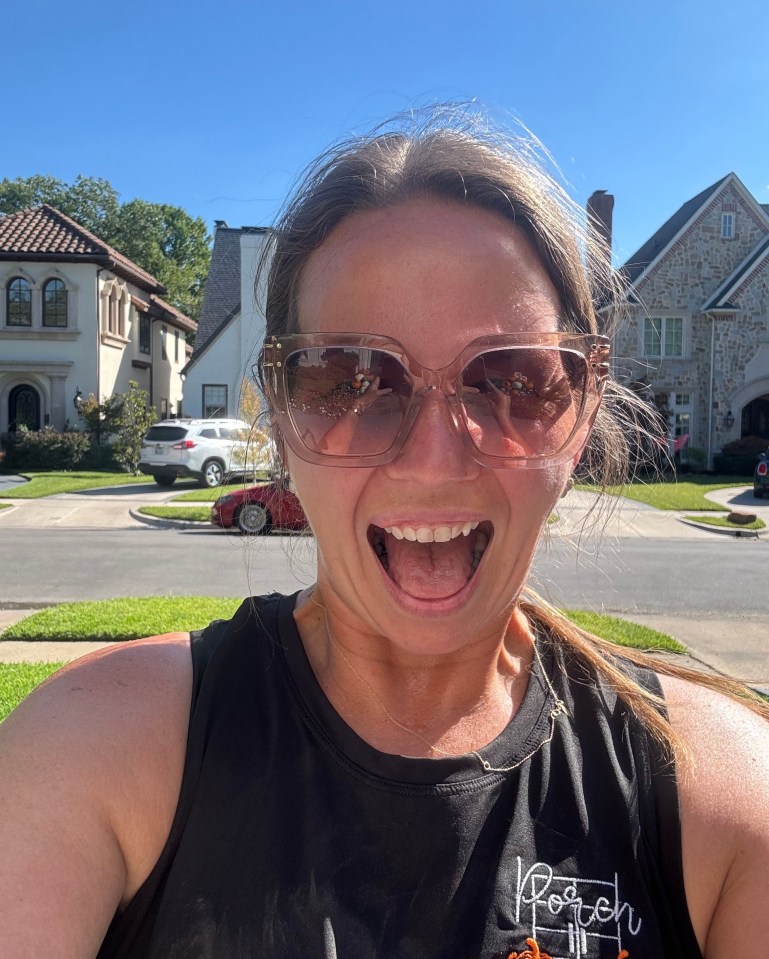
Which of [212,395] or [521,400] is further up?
[212,395]

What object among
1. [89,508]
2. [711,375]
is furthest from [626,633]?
[711,375]

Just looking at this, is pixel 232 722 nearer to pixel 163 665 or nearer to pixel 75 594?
pixel 163 665

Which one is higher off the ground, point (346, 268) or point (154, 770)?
point (346, 268)

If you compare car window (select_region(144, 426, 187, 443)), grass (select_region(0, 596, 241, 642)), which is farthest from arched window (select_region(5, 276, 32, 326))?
grass (select_region(0, 596, 241, 642))

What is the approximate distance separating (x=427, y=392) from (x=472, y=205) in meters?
0.34

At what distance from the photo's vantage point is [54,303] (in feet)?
92.0

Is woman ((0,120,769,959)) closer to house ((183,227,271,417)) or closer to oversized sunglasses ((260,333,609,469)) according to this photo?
oversized sunglasses ((260,333,609,469))

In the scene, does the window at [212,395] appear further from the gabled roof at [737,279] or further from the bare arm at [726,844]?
the bare arm at [726,844]

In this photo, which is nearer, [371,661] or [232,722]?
[232,722]

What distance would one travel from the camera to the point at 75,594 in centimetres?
832

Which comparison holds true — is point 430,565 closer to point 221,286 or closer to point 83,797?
point 83,797

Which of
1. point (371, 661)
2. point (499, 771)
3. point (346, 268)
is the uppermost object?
point (346, 268)

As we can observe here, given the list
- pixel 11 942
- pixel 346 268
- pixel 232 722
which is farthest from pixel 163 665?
pixel 346 268

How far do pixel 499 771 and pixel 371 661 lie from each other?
29 centimetres
